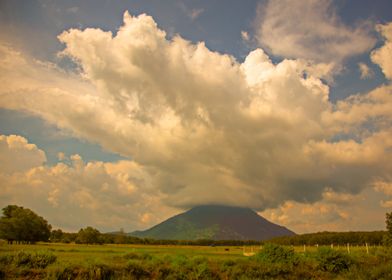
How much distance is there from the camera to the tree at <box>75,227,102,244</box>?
130m

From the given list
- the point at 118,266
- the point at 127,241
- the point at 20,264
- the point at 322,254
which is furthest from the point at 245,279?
the point at 127,241

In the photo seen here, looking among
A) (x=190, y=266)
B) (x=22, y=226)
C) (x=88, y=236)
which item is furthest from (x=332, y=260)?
(x=88, y=236)

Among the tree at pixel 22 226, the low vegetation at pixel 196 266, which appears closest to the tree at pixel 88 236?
the tree at pixel 22 226

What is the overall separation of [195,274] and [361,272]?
1185 cm

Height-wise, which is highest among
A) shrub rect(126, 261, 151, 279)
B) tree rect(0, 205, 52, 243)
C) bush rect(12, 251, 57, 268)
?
tree rect(0, 205, 52, 243)

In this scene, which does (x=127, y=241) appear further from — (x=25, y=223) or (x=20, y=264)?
(x=20, y=264)

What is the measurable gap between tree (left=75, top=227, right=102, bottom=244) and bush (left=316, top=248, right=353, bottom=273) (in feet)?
382

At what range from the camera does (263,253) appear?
26.7 metres

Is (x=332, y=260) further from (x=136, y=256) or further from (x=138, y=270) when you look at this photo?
(x=138, y=270)

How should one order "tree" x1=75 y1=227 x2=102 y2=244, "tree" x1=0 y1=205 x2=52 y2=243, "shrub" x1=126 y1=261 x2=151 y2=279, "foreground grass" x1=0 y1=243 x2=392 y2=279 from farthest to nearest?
1. "tree" x1=75 y1=227 x2=102 y2=244
2. "tree" x1=0 y1=205 x2=52 y2=243
3. "shrub" x1=126 y1=261 x2=151 y2=279
4. "foreground grass" x1=0 y1=243 x2=392 y2=279

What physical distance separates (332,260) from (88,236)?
11733cm

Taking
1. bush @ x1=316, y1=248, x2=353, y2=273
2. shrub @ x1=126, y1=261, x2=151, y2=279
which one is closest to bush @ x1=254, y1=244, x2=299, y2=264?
bush @ x1=316, y1=248, x2=353, y2=273

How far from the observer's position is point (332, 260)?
26953mm

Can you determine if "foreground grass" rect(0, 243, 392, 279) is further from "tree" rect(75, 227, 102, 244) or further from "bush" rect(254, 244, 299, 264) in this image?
"tree" rect(75, 227, 102, 244)
